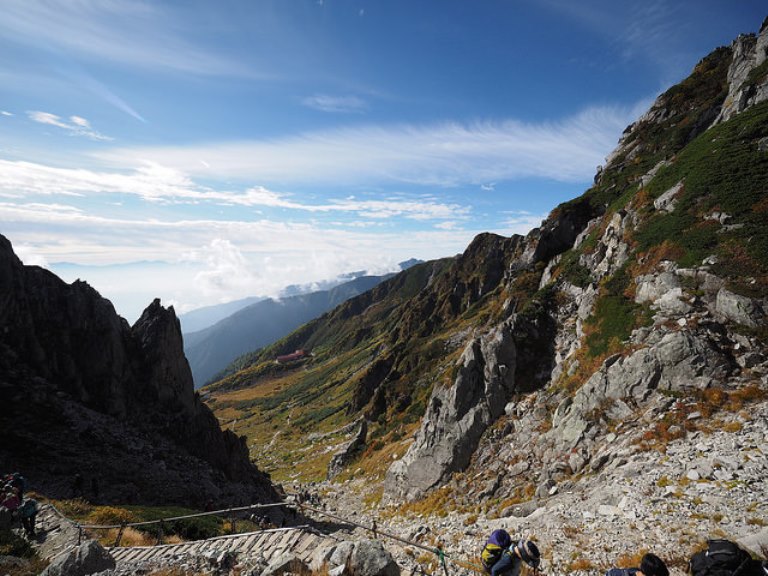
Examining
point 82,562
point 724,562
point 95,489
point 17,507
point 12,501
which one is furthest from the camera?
point 95,489

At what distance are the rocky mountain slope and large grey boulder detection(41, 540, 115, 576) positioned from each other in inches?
688

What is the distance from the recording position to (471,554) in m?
18.8

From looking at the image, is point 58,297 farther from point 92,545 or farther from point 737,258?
point 737,258

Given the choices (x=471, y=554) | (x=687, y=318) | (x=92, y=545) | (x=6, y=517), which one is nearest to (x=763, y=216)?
(x=687, y=318)

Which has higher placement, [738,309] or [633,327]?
[738,309]

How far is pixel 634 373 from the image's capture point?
933 inches

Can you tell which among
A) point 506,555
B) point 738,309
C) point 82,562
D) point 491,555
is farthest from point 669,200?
point 82,562

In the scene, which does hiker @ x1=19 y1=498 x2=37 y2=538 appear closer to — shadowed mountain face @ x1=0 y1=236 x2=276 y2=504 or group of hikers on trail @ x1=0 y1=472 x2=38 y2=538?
group of hikers on trail @ x1=0 y1=472 x2=38 y2=538

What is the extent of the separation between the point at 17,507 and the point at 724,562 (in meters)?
29.4

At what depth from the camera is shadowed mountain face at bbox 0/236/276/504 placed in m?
30.8

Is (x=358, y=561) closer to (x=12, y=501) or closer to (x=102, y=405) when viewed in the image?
(x=12, y=501)

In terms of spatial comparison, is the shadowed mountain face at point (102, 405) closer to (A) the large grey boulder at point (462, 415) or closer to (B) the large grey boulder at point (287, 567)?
(A) the large grey boulder at point (462, 415)

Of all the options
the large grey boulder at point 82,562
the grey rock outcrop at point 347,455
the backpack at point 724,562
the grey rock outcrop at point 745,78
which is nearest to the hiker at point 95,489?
the large grey boulder at point 82,562

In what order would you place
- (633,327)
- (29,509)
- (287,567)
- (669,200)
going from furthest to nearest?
(669,200) < (633,327) < (29,509) < (287,567)
